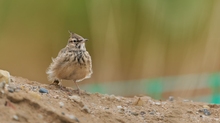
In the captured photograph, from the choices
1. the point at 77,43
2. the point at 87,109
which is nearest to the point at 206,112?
the point at 87,109

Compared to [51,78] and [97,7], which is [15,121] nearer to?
[51,78]

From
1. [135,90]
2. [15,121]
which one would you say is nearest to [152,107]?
[15,121]

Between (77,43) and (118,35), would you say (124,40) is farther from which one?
(77,43)

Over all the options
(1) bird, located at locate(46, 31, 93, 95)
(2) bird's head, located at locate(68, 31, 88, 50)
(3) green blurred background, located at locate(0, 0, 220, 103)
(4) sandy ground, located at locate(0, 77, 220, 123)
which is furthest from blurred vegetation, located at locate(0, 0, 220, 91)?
(4) sandy ground, located at locate(0, 77, 220, 123)

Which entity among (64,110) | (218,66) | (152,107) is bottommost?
(64,110)

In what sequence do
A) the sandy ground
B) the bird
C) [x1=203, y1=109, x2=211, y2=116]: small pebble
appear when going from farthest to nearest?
the bird
[x1=203, y1=109, x2=211, y2=116]: small pebble
the sandy ground

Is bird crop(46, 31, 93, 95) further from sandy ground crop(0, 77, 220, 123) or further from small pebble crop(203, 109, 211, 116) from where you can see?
small pebble crop(203, 109, 211, 116)

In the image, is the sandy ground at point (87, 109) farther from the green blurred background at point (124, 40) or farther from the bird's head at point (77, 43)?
the green blurred background at point (124, 40)
